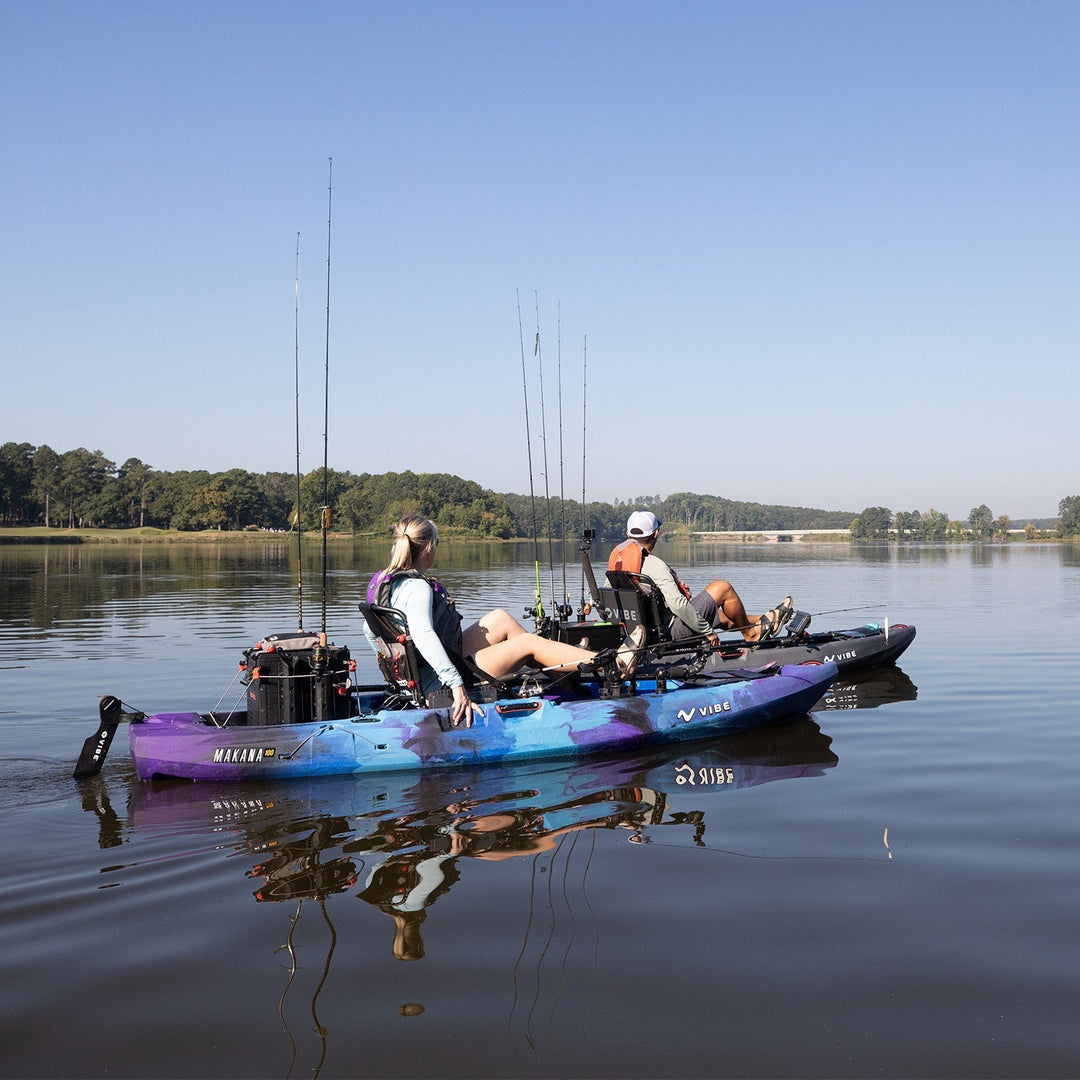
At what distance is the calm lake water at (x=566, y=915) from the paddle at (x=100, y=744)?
129mm

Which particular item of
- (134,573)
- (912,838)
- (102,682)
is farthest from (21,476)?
(912,838)

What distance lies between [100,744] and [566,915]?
4194 mm

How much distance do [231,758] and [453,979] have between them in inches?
145

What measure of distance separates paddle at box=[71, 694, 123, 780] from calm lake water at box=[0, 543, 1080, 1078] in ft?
0.42

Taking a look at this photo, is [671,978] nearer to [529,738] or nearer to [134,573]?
[529,738]

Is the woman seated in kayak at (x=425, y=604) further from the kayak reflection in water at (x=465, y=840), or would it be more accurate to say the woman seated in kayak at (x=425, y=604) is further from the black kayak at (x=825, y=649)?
the black kayak at (x=825, y=649)

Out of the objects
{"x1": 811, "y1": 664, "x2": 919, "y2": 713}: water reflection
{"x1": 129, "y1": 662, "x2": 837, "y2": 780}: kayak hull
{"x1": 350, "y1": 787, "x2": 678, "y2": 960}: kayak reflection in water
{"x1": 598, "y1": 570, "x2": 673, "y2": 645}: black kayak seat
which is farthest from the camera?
{"x1": 811, "y1": 664, "x2": 919, "y2": 713}: water reflection

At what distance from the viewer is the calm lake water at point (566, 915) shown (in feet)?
11.3

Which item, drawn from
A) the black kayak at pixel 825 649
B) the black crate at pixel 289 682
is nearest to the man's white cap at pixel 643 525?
the black kayak at pixel 825 649

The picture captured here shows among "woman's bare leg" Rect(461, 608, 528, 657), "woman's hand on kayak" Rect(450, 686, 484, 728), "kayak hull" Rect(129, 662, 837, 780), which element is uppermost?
"woman's bare leg" Rect(461, 608, 528, 657)

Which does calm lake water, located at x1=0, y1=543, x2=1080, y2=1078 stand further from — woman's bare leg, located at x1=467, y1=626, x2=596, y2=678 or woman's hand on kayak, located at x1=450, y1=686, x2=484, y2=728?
woman's bare leg, located at x1=467, y1=626, x2=596, y2=678

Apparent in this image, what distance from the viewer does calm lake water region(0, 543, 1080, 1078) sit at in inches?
136

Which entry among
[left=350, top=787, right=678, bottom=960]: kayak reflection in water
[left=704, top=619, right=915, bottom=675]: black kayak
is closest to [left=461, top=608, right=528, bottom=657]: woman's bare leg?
[left=350, top=787, right=678, bottom=960]: kayak reflection in water

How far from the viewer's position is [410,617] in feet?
23.7
